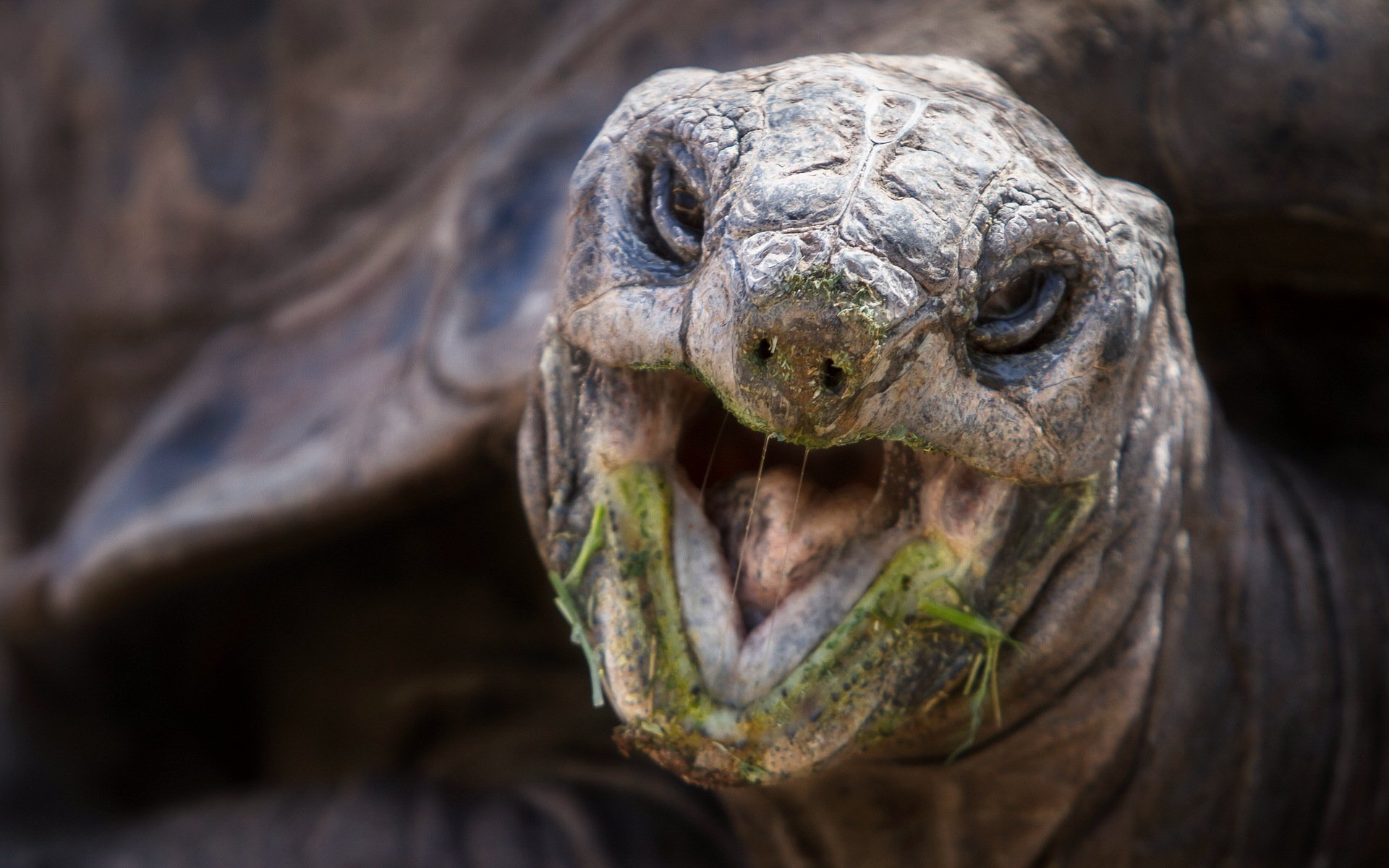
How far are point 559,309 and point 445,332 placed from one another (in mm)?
796

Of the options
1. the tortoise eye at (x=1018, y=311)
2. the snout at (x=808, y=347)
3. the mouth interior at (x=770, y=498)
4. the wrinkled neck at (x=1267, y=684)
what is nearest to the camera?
the snout at (x=808, y=347)

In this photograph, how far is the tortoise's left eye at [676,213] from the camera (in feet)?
3.36

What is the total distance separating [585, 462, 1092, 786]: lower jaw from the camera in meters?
1.08

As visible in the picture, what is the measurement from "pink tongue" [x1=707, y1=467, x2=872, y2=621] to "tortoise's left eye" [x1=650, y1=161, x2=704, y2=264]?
227 millimetres

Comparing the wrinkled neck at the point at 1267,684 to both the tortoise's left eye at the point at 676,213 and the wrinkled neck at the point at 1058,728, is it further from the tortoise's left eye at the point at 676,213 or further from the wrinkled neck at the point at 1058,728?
the tortoise's left eye at the point at 676,213

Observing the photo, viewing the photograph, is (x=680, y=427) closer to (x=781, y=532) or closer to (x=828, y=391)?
(x=781, y=532)

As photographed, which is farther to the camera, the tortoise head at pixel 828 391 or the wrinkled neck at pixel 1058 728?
the wrinkled neck at pixel 1058 728

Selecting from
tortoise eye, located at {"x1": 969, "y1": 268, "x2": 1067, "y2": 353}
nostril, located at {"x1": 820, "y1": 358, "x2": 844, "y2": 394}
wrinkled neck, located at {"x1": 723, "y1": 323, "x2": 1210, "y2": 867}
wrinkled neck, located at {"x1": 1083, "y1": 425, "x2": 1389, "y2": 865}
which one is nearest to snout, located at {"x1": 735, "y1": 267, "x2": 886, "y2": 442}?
nostril, located at {"x1": 820, "y1": 358, "x2": 844, "y2": 394}

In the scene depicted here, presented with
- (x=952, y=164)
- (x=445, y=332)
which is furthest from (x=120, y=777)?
(x=952, y=164)

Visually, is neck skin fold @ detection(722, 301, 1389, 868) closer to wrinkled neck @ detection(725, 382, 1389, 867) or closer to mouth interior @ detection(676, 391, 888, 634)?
wrinkled neck @ detection(725, 382, 1389, 867)

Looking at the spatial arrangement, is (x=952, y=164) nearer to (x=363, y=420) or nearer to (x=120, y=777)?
(x=363, y=420)

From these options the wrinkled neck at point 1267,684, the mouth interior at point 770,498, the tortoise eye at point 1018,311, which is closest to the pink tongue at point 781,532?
the mouth interior at point 770,498

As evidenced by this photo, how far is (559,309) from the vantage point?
1.13m

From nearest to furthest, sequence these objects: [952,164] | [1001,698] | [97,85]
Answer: [952,164]
[1001,698]
[97,85]
